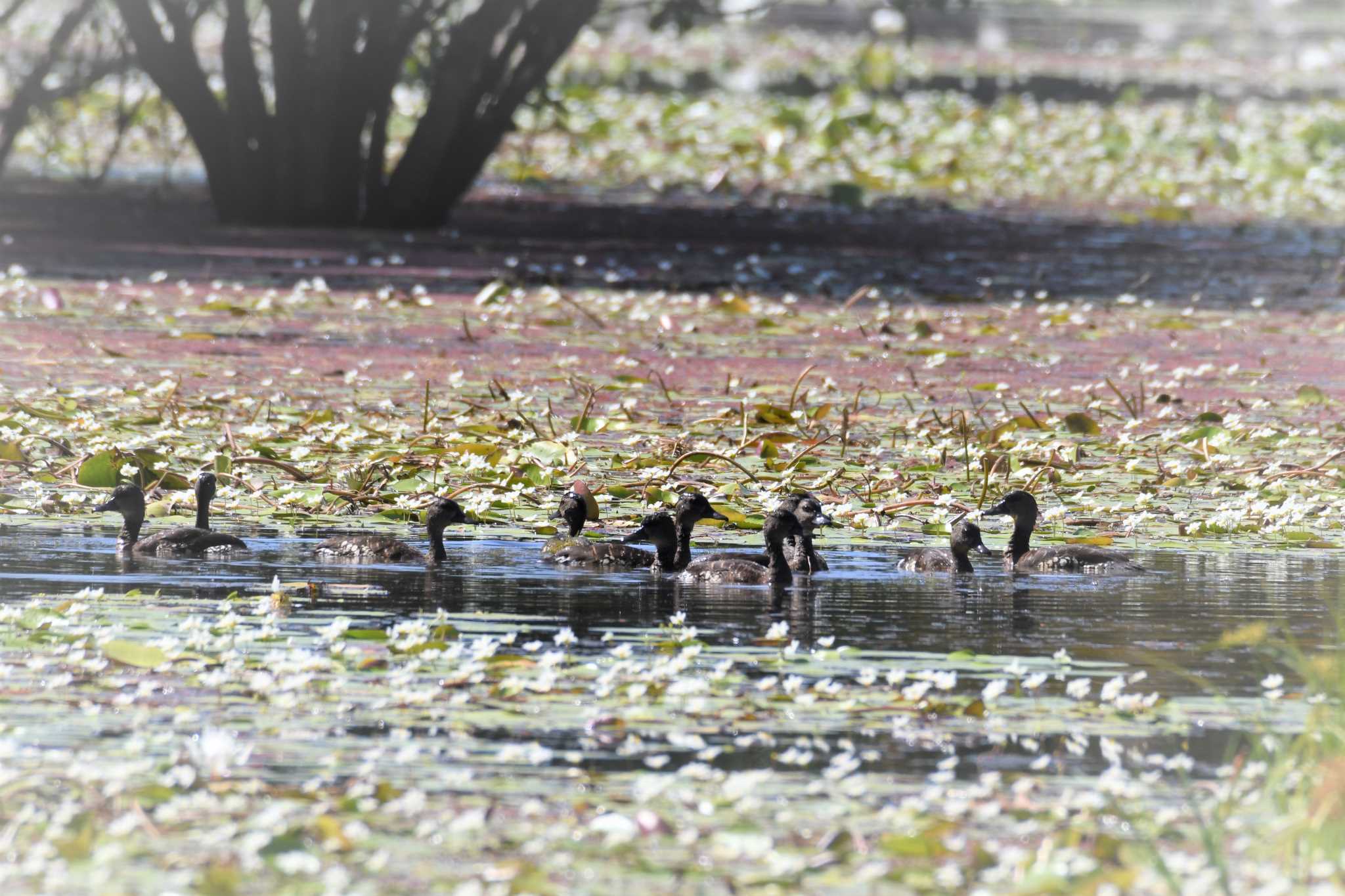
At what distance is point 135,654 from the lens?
22.8 feet

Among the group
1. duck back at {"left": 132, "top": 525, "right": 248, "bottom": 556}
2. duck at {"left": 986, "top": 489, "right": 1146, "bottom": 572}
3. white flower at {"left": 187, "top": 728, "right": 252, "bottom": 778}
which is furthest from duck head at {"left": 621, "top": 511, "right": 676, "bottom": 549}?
white flower at {"left": 187, "top": 728, "right": 252, "bottom": 778}

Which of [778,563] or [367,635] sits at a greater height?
[778,563]

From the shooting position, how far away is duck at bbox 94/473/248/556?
9.50 m

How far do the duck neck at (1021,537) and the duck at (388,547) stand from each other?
224 centimetres

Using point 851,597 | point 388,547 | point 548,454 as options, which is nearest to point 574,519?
point 388,547

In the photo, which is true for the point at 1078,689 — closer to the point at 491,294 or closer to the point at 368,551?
the point at 368,551

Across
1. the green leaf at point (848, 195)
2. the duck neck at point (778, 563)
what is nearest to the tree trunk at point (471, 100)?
the green leaf at point (848, 195)

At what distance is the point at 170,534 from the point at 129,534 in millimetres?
254

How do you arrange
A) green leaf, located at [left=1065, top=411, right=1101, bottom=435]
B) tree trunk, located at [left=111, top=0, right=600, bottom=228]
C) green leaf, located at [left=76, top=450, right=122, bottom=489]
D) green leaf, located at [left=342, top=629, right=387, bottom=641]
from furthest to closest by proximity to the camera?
tree trunk, located at [left=111, top=0, right=600, bottom=228]
green leaf, located at [left=1065, top=411, right=1101, bottom=435]
green leaf, located at [left=76, top=450, right=122, bottom=489]
green leaf, located at [left=342, top=629, right=387, bottom=641]

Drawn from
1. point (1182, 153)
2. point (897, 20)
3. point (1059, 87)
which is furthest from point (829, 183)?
point (897, 20)

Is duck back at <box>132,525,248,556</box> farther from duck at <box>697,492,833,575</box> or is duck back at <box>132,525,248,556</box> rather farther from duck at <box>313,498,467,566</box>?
duck at <box>697,492,833,575</box>

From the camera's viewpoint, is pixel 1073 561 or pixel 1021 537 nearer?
pixel 1073 561

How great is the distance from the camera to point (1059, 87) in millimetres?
44406

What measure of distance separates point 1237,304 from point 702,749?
14.6 m
